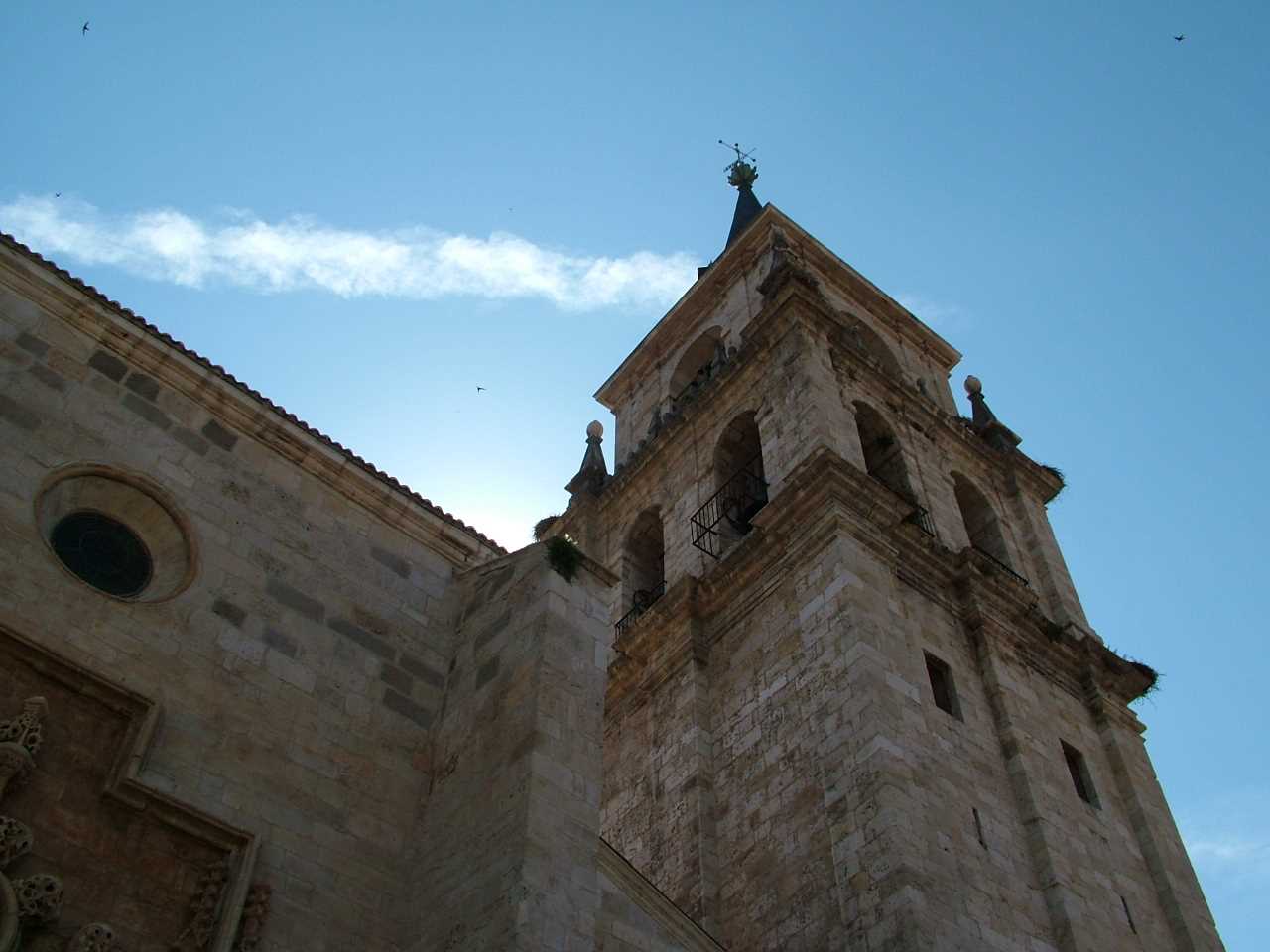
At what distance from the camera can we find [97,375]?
1020 centimetres

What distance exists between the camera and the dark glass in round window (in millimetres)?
9398

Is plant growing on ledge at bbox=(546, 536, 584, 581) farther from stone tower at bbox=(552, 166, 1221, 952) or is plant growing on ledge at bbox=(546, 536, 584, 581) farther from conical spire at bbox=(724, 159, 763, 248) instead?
conical spire at bbox=(724, 159, 763, 248)

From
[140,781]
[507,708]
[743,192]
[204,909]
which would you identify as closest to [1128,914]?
[507,708]

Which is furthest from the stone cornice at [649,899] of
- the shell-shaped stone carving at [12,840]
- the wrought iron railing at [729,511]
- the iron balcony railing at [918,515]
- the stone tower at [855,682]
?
the wrought iron railing at [729,511]

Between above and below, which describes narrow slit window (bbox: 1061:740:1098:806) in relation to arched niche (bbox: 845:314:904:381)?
below

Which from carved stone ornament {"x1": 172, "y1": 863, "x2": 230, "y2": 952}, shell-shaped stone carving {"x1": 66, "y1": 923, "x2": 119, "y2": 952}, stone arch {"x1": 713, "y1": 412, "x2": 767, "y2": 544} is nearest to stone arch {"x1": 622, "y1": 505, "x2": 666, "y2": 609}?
stone arch {"x1": 713, "y1": 412, "x2": 767, "y2": 544}

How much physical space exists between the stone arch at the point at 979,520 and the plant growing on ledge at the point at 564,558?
1082 centimetres

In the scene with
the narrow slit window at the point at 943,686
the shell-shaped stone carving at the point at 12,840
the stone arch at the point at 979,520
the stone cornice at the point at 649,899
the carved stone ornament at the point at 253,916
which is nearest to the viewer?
Result: the shell-shaped stone carving at the point at 12,840

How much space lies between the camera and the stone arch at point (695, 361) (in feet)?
81.1

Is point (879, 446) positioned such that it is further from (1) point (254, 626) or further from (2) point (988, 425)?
(1) point (254, 626)

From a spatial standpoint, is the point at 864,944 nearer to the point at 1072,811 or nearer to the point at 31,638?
the point at 1072,811

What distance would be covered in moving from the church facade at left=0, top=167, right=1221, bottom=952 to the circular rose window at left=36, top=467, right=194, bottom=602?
3cm

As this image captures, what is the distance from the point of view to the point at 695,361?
994 inches

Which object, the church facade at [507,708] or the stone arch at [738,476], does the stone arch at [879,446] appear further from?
the stone arch at [738,476]
